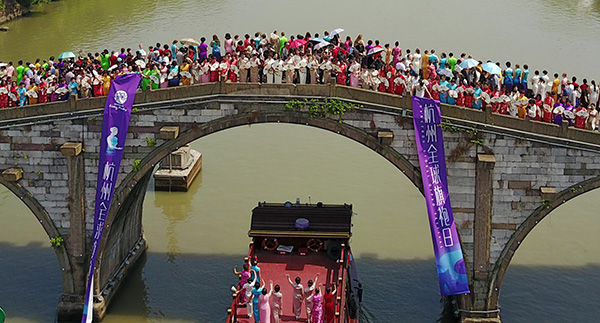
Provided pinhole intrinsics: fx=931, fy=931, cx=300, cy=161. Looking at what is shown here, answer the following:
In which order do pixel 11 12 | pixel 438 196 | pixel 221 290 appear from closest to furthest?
pixel 438 196 < pixel 221 290 < pixel 11 12

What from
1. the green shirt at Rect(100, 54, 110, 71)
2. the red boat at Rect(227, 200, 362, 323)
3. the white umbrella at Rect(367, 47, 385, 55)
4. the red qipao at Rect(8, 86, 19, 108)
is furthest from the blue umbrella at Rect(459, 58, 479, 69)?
the red qipao at Rect(8, 86, 19, 108)

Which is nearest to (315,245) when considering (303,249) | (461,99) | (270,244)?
(303,249)

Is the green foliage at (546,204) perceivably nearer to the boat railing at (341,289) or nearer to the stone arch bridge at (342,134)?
the stone arch bridge at (342,134)

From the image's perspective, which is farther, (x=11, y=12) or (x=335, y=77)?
(x=11, y=12)

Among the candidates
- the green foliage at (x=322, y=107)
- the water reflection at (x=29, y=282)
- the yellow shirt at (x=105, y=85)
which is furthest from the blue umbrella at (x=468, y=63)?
the water reflection at (x=29, y=282)

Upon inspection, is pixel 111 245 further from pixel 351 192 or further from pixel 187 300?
pixel 351 192

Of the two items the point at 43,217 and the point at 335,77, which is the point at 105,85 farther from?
the point at 335,77

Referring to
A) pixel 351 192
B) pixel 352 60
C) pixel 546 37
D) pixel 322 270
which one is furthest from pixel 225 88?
pixel 546 37

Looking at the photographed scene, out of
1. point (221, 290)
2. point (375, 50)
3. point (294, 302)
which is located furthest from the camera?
point (221, 290)
